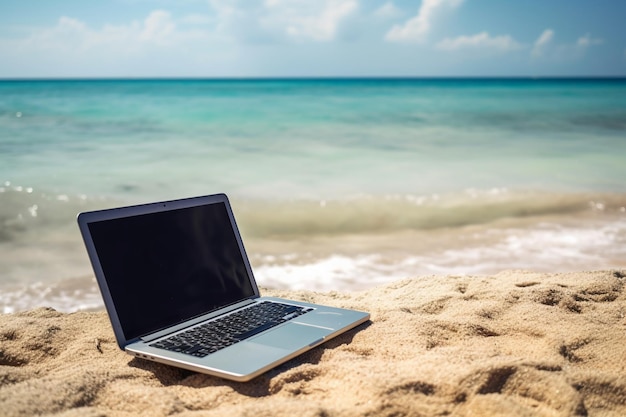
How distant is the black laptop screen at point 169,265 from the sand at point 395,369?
159 millimetres

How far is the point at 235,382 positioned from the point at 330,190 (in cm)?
550

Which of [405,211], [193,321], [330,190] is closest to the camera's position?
[193,321]

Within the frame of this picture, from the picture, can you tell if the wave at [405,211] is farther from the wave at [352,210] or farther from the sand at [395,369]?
the sand at [395,369]

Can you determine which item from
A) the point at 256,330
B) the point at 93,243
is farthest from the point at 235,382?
the point at 93,243

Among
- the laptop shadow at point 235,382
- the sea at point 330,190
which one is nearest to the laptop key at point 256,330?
the laptop shadow at point 235,382

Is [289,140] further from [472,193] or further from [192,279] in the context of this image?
[192,279]

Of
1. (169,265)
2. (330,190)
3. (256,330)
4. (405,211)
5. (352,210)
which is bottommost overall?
(405,211)

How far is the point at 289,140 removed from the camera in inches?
427

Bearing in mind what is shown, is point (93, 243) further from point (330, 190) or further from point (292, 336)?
point (330, 190)

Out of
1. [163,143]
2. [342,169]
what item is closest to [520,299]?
[342,169]

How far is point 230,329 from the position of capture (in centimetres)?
164

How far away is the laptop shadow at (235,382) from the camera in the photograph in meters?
1.41

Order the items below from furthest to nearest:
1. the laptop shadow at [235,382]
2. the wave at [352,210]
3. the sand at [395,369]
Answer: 1. the wave at [352,210]
2. the laptop shadow at [235,382]
3. the sand at [395,369]

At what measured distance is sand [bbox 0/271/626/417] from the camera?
1311 millimetres
